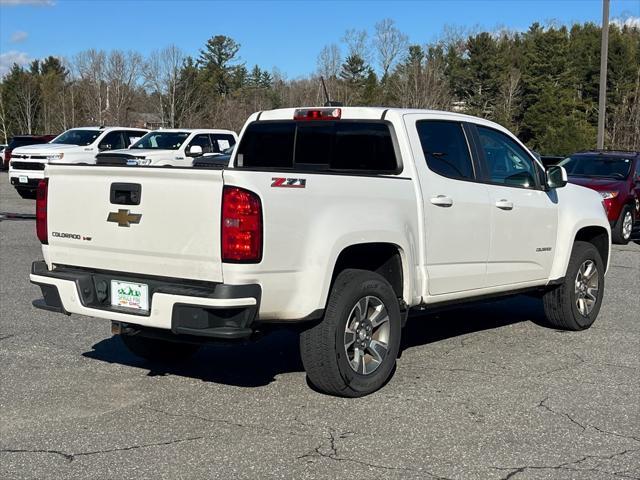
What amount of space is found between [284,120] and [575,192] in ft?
9.77

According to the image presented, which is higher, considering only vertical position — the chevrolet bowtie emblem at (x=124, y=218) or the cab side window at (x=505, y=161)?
the cab side window at (x=505, y=161)

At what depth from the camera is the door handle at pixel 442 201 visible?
5.84 m

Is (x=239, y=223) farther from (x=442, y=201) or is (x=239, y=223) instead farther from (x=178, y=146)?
(x=178, y=146)

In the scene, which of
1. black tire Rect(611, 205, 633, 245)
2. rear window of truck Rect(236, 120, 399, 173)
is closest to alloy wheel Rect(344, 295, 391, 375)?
rear window of truck Rect(236, 120, 399, 173)

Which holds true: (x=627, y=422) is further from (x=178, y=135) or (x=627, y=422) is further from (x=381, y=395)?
(x=178, y=135)

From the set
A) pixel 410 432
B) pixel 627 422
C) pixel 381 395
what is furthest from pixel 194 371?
pixel 627 422

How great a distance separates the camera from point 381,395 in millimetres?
5480

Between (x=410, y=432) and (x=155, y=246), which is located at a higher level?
(x=155, y=246)

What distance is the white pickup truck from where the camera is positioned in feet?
15.3

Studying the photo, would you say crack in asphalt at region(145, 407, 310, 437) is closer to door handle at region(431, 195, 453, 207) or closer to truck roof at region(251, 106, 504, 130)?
door handle at region(431, 195, 453, 207)

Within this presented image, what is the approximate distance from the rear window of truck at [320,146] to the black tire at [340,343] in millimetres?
971

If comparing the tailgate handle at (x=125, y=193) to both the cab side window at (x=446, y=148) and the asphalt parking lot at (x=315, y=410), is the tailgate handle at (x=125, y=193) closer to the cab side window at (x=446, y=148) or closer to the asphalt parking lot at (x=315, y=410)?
the asphalt parking lot at (x=315, y=410)

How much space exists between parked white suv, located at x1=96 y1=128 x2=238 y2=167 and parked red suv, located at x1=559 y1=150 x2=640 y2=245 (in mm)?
8299

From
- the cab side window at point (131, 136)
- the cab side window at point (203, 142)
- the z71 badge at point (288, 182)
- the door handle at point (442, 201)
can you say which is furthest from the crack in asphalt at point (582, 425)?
the cab side window at point (131, 136)
